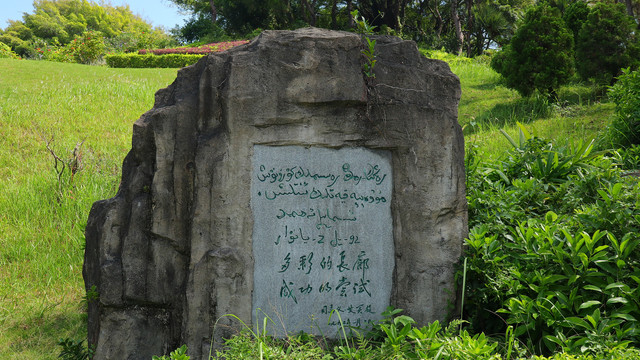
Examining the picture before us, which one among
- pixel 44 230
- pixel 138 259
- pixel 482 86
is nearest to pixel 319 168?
pixel 138 259

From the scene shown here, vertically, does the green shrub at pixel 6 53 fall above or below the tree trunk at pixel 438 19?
below

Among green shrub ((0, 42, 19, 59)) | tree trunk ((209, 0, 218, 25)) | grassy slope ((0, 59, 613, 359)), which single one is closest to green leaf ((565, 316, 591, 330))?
grassy slope ((0, 59, 613, 359))

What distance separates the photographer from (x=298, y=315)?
3.37 meters

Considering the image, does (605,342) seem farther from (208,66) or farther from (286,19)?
(286,19)

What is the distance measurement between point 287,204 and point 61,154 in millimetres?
4844

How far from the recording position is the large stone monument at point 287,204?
10.7 ft

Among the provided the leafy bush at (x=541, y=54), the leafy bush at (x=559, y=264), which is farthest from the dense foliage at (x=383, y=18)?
the leafy bush at (x=559, y=264)

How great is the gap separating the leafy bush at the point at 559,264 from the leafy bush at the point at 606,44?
558 cm

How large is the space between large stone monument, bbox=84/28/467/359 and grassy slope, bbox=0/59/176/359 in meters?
1.33

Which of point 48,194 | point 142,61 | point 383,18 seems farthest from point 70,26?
point 48,194

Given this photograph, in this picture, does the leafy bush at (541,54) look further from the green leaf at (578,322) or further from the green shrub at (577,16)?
the green leaf at (578,322)

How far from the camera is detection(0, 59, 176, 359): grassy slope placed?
14.5ft

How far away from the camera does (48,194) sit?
5891 millimetres

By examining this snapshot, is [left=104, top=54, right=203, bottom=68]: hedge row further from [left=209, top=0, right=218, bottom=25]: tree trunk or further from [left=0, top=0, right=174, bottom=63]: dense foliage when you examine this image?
[left=209, top=0, right=218, bottom=25]: tree trunk
